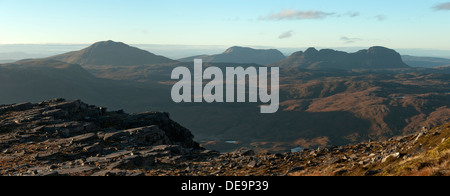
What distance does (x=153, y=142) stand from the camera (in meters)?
38.9

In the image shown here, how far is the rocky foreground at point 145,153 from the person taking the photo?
19.2m

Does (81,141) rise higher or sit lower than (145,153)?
higher

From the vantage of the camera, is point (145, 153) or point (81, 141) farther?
point (81, 141)

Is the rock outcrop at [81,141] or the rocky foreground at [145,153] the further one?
the rock outcrop at [81,141]

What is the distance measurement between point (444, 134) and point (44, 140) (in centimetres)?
3697

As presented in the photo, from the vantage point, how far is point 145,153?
103 ft

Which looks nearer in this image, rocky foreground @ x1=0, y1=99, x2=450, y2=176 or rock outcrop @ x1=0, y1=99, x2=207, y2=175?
rocky foreground @ x1=0, y1=99, x2=450, y2=176

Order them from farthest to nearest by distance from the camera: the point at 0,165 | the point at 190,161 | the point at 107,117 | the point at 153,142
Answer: the point at 107,117
the point at 153,142
the point at 190,161
the point at 0,165

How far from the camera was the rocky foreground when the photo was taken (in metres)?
19.2
